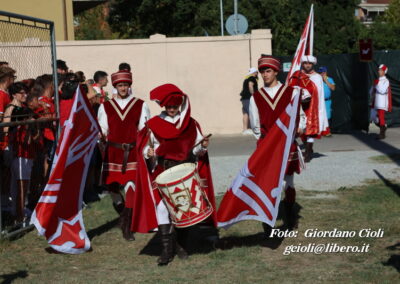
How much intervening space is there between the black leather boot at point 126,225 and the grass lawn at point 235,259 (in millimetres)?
88

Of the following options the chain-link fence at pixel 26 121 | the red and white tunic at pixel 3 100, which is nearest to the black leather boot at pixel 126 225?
the chain-link fence at pixel 26 121

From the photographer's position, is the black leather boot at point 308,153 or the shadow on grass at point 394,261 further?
the black leather boot at point 308,153

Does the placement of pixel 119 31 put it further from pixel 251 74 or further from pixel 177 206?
pixel 177 206

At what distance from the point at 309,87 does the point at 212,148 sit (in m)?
3.94

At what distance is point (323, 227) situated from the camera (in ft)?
27.5

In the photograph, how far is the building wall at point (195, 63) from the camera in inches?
757

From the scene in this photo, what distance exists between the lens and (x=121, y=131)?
8258mm

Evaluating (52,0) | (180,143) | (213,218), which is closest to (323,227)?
(213,218)

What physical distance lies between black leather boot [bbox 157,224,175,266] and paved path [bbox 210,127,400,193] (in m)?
3.81

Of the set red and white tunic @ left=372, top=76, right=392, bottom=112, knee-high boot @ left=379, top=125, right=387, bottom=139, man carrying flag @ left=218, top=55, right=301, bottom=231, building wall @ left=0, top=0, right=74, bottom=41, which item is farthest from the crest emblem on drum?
building wall @ left=0, top=0, right=74, bottom=41

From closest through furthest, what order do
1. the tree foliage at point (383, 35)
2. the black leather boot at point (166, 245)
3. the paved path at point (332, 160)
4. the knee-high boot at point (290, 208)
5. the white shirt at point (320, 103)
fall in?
the black leather boot at point (166, 245), the knee-high boot at point (290, 208), the paved path at point (332, 160), the white shirt at point (320, 103), the tree foliage at point (383, 35)

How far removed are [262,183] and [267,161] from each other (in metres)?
0.22

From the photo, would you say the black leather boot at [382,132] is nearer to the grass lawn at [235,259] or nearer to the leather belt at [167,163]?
the grass lawn at [235,259]

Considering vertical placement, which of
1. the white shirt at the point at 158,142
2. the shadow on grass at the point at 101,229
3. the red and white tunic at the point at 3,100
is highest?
the red and white tunic at the point at 3,100
